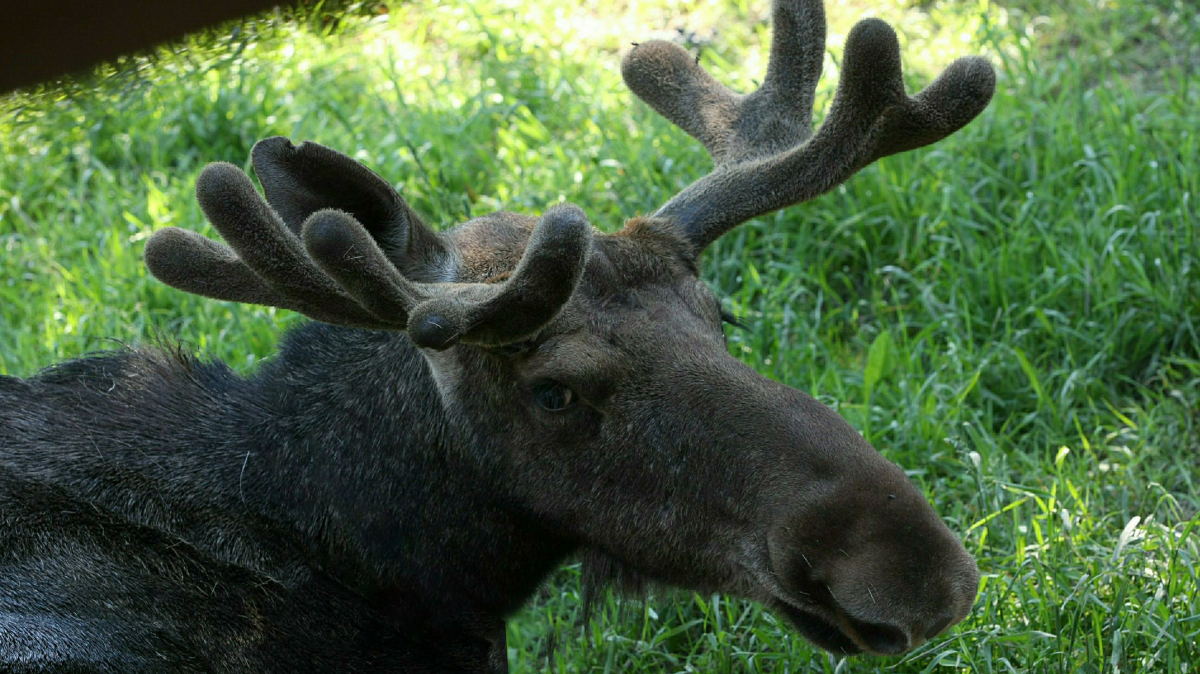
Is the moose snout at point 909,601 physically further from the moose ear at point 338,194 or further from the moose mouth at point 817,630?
the moose ear at point 338,194

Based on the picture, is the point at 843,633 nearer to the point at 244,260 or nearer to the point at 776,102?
the point at 244,260

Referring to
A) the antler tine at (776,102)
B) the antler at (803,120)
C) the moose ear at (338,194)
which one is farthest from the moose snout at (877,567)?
the antler tine at (776,102)

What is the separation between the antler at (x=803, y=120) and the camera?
138 inches

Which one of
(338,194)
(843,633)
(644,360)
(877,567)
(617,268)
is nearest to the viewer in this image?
(877,567)

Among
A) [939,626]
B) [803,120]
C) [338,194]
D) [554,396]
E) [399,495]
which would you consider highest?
[338,194]

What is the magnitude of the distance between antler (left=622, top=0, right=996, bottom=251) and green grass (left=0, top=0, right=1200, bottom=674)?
0.61 metres

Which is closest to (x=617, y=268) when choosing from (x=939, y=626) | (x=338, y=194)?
(x=338, y=194)

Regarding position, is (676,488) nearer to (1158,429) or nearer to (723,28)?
(1158,429)

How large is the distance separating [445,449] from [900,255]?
302 cm

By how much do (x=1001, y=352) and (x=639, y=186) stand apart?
184 centimetres

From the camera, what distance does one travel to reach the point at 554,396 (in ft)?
10.1

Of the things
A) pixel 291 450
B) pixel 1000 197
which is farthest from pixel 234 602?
pixel 1000 197

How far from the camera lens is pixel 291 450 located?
3455 millimetres

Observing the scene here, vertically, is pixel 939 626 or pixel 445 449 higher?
pixel 445 449
